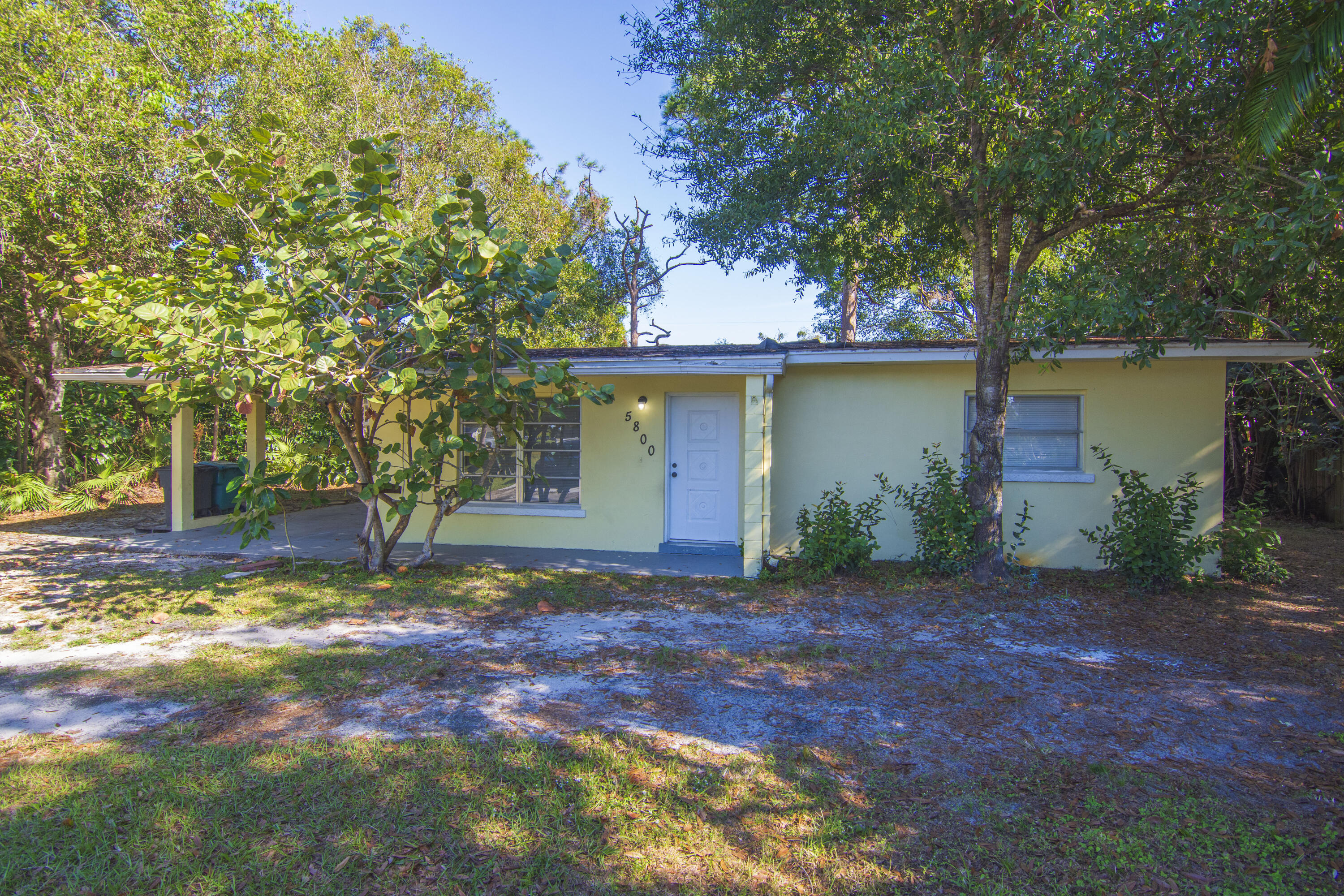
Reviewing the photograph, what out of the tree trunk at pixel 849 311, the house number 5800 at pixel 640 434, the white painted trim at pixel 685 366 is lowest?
the house number 5800 at pixel 640 434

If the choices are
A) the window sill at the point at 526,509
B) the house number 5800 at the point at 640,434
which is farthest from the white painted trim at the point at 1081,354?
the window sill at the point at 526,509

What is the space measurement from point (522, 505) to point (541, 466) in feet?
1.95

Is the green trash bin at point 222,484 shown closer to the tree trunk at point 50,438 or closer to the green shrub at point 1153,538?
the tree trunk at point 50,438

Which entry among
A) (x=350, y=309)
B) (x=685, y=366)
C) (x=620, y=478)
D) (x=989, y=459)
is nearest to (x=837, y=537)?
(x=989, y=459)

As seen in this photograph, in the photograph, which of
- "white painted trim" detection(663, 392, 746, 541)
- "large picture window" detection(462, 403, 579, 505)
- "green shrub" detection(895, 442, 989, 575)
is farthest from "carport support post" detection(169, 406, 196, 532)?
"green shrub" detection(895, 442, 989, 575)

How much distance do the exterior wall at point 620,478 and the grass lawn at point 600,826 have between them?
5391 millimetres

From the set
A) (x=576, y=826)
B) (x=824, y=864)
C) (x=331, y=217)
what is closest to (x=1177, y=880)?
(x=824, y=864)

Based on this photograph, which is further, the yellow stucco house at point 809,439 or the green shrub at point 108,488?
the green shrub at point 108,488

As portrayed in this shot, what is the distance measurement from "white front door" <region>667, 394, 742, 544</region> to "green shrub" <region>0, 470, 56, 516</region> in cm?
1165

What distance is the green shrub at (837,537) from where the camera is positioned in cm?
741

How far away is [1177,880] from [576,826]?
2367mm

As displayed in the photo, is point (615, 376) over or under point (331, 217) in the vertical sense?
under

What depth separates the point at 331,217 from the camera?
18.7 ft

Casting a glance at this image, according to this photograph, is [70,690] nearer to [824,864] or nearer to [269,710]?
[269,710]
